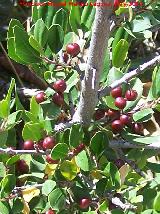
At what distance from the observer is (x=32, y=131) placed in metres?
1.27

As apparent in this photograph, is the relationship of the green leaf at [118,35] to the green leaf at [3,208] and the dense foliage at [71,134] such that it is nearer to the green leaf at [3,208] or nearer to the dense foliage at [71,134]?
the dense foliage at [71,134]

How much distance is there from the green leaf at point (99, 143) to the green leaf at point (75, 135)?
1.4 inches

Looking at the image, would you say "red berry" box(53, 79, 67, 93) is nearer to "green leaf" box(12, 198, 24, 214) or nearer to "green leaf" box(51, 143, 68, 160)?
"green leaf" box(51, 143, 68, 160)

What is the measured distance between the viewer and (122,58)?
1.31m

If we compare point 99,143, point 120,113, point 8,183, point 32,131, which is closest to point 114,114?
point 120,113

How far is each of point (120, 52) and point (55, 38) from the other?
0.57 ft

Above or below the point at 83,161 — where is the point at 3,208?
below

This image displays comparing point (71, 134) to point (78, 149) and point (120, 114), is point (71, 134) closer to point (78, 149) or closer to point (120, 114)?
point (78, 149)

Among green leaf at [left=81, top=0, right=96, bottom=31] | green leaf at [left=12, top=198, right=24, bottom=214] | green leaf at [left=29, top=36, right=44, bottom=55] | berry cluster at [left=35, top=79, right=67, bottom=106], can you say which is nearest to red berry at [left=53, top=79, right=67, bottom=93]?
berry cluster at [left=35, top=79, right=67, bottom=106]

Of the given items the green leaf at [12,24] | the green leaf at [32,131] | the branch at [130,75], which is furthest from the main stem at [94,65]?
the green leaf at [12,24]

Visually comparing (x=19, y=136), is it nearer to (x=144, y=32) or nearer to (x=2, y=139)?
(x=2, y=139)

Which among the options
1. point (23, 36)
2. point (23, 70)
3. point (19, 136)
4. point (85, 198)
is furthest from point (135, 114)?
point (23, 70)

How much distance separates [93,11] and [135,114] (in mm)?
323

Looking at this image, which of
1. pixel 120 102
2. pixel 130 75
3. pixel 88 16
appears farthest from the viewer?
pixel 88 16
